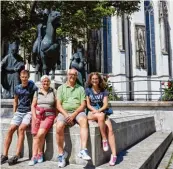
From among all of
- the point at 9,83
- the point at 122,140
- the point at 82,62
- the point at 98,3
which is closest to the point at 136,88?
the point at 98,3

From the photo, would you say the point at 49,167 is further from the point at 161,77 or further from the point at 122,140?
the point at 161,77

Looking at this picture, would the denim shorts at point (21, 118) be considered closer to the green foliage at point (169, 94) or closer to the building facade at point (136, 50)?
the green foliage at point (169, 94)

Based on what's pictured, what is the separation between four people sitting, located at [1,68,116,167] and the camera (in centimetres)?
389

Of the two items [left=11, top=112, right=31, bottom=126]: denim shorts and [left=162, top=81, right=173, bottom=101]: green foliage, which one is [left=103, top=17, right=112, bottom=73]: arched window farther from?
[left=11, top=112, right=31, bottom=126]: denim shorts

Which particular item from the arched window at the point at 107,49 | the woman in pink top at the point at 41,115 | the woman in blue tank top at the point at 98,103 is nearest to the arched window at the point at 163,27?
the arched window at the point at 107,49

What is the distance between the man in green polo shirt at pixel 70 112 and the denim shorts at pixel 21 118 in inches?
21.0

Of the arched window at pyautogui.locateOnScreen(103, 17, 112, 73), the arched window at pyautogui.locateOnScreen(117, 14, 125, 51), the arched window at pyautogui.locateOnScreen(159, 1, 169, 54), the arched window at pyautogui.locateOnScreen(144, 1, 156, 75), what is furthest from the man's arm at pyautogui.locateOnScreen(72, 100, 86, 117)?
the arched window at pyautogui.locateOnScreen(144, 1, 156, 75)

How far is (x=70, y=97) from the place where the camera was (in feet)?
13.9

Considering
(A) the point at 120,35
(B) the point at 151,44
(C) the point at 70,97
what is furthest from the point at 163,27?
(C) the point at 70,97

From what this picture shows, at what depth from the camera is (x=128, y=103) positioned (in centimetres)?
1020

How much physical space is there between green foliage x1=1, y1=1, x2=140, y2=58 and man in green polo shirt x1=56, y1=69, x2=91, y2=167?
9.89 m

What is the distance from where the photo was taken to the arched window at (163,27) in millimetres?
29578

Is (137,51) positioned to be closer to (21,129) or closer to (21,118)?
(21,118)

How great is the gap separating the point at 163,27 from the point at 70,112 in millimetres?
27824
